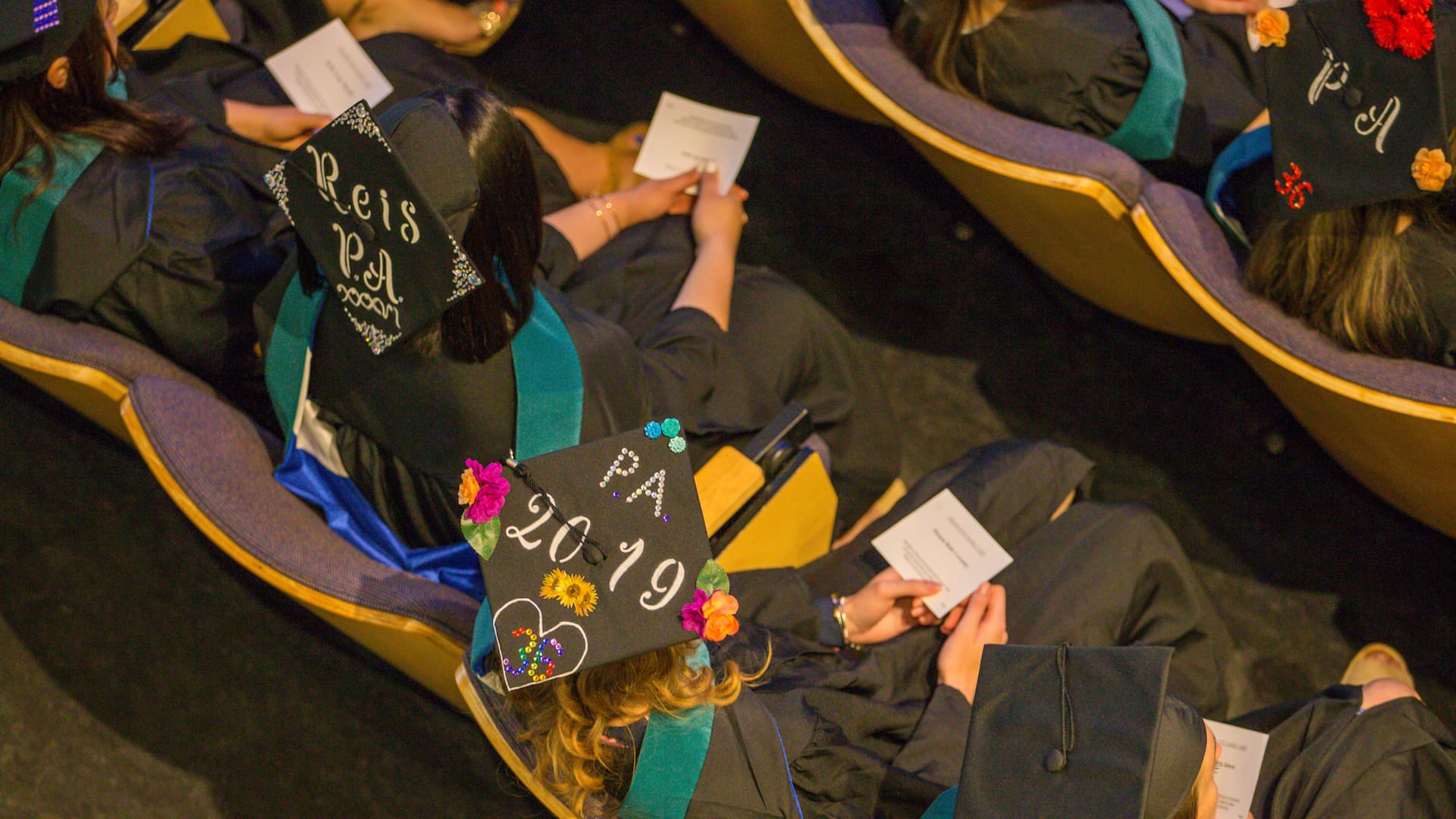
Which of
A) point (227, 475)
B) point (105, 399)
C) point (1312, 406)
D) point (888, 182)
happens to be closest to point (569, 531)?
point (227, 475)

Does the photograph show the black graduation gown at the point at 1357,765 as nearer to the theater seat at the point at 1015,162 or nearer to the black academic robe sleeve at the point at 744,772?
the theater seat at the point at 1015,162

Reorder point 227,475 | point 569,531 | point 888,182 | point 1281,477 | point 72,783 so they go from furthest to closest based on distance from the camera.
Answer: point 888,182
point 1281,477
point 72,783
point 227,475
point 569,531

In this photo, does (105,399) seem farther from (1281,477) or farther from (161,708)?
(1281,477)

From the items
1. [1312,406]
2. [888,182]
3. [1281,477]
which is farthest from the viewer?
[888,182]

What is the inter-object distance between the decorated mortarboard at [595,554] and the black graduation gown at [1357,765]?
1.06m

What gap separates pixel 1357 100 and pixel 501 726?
156cm

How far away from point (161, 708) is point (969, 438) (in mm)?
1826

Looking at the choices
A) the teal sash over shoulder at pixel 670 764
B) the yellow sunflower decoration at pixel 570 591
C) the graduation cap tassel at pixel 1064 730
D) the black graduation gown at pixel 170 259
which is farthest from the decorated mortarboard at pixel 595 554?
the black graduation gown at pixel 170 259

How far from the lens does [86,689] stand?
232 cm

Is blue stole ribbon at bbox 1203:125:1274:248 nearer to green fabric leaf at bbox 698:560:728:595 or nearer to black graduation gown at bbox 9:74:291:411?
green fabric leaf at bbox 698:560:728:595

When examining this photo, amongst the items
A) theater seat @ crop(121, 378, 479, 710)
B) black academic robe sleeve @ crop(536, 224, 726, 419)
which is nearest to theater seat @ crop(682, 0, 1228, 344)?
black academic robe sleeve @ crop(536, 224, 726, 419)

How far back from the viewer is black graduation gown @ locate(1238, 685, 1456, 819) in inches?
68.1

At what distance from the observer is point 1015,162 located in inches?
75.4

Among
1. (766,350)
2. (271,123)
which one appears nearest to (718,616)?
(766,350)
